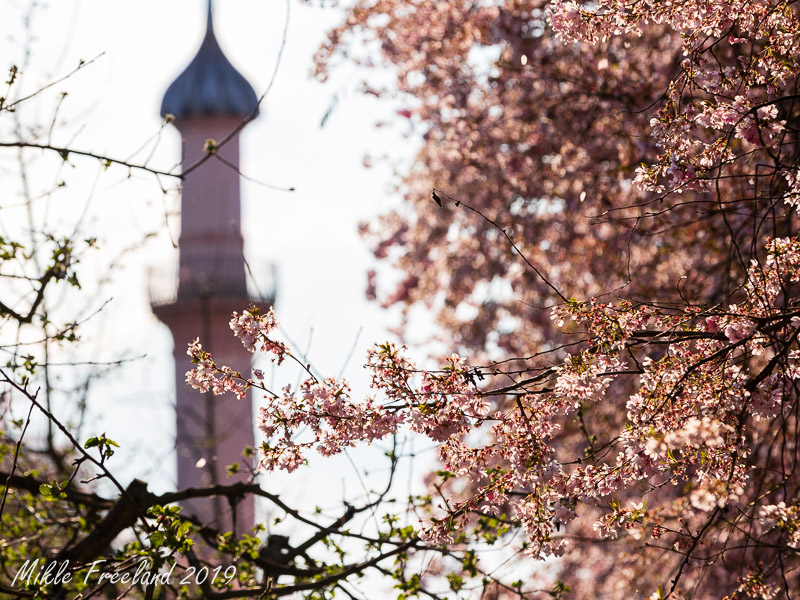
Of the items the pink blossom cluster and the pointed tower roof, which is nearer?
the pink blossom cluster

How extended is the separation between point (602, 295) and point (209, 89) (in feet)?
53.4

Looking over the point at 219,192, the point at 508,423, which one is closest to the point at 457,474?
the point at 508,423

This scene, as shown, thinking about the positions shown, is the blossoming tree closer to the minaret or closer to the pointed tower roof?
the minaret

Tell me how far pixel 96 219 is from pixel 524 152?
398 cm

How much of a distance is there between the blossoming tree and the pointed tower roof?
22.6 ft

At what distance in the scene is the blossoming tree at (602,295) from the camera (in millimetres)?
3697

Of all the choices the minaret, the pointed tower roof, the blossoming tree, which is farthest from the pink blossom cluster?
the pointed tower roof

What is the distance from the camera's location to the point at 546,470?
3742mm

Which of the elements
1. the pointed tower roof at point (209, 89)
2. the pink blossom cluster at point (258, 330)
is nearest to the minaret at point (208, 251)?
the pointed tower roof at point (209, 89)

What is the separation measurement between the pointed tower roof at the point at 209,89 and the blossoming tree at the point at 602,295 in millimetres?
6900

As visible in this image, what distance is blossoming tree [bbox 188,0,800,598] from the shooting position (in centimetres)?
370

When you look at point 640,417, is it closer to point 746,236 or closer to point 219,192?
point 746,236

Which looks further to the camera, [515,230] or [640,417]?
[515,230]

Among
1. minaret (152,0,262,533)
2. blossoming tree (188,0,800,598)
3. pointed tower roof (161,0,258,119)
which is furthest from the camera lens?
pointed tower roof (161,0,258,119)
